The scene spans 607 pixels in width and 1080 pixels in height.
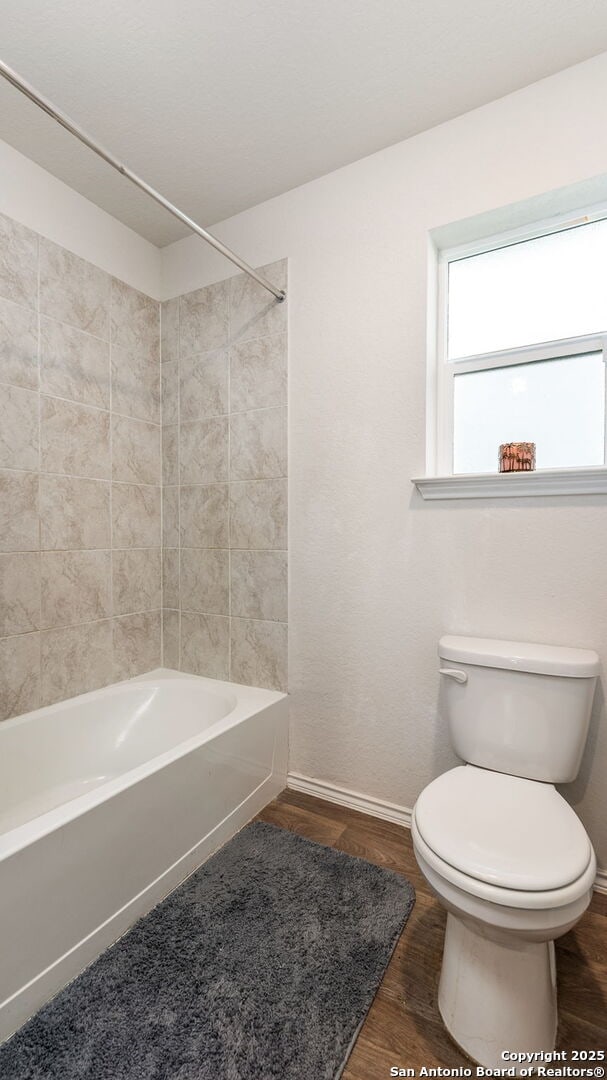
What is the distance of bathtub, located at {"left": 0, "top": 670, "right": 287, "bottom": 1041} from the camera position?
1060 millimetres

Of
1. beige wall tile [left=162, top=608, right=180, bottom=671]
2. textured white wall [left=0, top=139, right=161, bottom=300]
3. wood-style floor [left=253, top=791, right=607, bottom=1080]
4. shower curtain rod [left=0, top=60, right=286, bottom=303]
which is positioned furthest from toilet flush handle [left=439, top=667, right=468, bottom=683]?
textured white wall [left=0, top=139, right=161, bottom=300]

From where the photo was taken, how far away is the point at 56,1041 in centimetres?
101

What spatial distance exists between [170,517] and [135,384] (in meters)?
0.64

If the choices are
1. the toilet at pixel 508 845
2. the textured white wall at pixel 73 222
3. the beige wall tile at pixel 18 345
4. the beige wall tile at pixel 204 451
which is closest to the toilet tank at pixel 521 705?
the toilet at pixel 508 845

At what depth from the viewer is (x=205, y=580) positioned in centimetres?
221

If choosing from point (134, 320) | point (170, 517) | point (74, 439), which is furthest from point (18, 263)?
point (170, 517)

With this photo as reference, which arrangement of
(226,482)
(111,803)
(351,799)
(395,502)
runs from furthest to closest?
1. (226,482)
2. (351,799)
3. (395,502)
4. (111,803)

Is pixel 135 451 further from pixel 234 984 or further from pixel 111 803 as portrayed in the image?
pixel 234 984

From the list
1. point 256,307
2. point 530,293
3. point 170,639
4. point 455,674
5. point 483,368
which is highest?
point 256,307

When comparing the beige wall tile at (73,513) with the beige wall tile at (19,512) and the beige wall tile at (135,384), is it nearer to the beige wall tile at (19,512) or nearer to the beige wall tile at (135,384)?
the beige wall tile at (19,512)

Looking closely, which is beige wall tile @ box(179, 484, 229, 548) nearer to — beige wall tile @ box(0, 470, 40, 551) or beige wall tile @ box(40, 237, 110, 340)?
beige wall tile @ box(0, 470, 40, 551)

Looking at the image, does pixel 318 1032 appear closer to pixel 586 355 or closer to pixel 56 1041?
pixel 56 1041

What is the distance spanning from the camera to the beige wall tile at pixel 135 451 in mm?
2141

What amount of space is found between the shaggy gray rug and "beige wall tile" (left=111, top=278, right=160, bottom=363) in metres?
2.14
